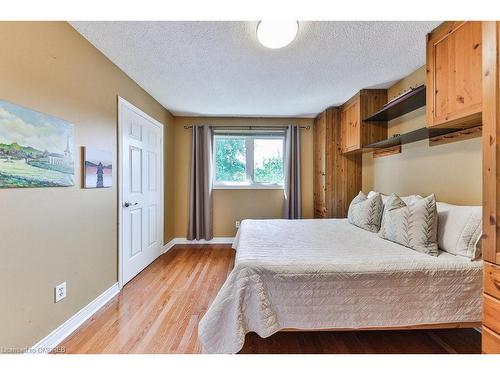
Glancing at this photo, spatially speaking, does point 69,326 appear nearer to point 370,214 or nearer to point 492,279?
point 492,279

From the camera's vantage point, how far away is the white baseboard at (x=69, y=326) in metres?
1.57

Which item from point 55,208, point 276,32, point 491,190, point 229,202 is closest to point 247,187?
point 229,202

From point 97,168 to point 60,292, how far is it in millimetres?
1036

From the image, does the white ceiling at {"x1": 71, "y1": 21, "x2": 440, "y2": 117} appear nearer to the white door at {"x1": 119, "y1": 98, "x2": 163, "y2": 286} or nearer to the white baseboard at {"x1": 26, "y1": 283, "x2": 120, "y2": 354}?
the white door at {"x1": 119, "y1": 98, "x2": 163, "y2": 286}

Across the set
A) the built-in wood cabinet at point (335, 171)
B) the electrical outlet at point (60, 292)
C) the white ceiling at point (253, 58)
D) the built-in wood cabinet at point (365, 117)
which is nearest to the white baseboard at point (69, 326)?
the electrical outlet at point (60, 292)

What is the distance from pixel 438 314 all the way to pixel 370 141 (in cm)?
220

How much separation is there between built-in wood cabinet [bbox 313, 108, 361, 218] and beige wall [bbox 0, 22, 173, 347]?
3.03 meters

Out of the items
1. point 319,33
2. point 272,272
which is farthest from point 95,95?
point 272,272

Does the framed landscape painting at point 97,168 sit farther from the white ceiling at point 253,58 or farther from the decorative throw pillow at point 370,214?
the decorative throw pillow at point 370,214

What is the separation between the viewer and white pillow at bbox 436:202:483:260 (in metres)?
1.57

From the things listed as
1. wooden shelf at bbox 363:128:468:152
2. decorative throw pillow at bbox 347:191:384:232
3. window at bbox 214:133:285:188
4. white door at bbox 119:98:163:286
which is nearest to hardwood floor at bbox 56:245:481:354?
white door at bbox 119:98:163:286

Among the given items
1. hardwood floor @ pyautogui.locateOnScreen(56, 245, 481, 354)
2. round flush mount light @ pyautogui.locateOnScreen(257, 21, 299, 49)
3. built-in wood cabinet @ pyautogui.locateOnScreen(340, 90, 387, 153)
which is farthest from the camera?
built-in wood cabinet @ pyautogui.locateOnScreen(340, 90, 387, 153)

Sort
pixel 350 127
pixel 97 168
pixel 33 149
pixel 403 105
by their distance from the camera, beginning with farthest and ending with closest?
pixel 350 127 < pixel 403 105 < pixel 97 168 < pixel 33 149

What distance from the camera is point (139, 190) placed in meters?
3.11
